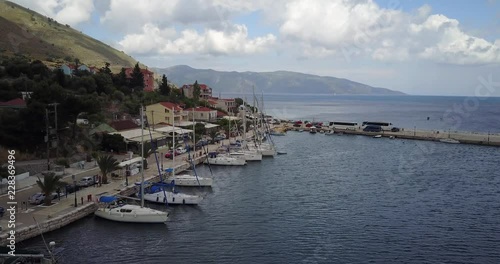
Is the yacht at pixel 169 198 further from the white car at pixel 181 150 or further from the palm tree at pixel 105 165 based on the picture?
the white car at pixel 181 150

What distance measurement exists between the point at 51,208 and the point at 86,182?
20.7 feet

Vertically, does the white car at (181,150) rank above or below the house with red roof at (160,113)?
below

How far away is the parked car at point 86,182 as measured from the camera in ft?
116

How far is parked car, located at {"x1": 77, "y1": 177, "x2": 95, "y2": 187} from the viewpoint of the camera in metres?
35.5

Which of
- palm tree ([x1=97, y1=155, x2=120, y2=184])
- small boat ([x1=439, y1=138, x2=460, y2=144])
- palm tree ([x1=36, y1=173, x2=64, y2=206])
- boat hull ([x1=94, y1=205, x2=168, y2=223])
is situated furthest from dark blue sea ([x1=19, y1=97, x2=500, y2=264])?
small boat ([x1=439, y1=138, x2=460, y2=144])

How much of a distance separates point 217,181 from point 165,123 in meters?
30.0

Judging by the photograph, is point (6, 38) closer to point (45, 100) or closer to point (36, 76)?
point (36, 76)

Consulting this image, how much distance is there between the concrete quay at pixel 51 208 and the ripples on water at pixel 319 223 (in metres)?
0.76

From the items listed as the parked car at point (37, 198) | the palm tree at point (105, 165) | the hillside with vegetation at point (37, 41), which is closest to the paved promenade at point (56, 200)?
the parked car at point (37, 198)

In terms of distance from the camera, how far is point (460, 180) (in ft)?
158

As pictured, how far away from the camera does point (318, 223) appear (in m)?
31.8

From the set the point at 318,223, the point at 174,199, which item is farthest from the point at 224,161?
the point at 318,223

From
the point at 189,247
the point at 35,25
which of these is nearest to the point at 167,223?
the point at 189,247

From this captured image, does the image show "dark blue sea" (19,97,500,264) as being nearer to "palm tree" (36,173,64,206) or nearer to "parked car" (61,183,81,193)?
"palm tree" (36,173,64,206)
